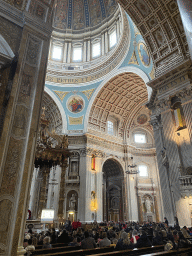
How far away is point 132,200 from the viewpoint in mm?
20266

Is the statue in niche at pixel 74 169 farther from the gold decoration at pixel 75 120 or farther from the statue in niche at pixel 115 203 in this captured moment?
the statue in niche at pixel 115 203

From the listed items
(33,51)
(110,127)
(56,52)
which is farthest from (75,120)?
(33,51)

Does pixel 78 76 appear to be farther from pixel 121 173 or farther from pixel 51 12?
pixel 51 12

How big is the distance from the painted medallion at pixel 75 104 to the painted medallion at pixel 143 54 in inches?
323

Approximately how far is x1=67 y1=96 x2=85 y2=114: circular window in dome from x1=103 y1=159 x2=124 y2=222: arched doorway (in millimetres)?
6708

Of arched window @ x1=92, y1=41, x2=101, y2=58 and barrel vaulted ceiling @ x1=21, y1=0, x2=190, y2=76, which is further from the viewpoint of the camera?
arched window @ x1=92, y1=41, x2=101, y2=58

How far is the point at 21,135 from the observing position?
4.17 m

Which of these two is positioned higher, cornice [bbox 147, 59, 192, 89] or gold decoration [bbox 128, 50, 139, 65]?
gold decoration [bbox 128, 50, 139, 65]

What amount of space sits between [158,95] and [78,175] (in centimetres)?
1120

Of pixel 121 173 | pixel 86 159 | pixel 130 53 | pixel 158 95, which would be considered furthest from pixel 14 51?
pixel 121 173

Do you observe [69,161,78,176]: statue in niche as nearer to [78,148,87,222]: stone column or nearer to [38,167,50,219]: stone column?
[78,148,87,222]: stone column

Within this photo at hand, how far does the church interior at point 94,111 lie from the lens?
13.8 feet

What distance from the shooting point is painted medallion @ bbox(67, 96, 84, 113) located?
68.9ft

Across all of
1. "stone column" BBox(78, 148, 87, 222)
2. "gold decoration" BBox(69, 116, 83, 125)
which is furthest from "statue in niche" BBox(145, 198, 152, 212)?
"gold decoration" BBox(69, 116, 83, 125)
